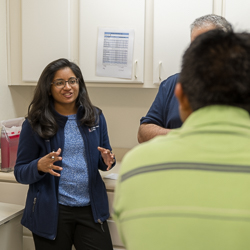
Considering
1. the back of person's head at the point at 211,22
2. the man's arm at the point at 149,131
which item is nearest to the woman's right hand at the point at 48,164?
the man's arm at the point at 149,131

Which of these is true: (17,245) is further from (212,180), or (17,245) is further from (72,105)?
(212,180)

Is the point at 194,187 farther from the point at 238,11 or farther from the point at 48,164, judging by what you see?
the point at 238,11

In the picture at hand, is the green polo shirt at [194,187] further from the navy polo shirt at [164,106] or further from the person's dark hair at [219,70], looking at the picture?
the navy polo shirt at [164,106]

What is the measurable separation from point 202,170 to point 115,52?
1.84 metres

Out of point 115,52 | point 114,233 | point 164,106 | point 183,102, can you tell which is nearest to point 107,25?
point 115,52

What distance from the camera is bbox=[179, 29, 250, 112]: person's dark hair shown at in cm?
59

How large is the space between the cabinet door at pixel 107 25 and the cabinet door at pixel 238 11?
0.52 m

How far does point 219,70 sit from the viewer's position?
0.59m

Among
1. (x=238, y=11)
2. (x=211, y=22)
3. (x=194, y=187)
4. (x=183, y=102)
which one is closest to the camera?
(x=194, y=187)

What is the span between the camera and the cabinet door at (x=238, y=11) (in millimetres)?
2066

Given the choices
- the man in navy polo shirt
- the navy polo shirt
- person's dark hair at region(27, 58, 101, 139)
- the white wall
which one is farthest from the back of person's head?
the white wall

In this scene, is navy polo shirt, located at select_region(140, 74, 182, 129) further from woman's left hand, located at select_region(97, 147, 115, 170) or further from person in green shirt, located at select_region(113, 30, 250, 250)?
person in green shirt, located at select_region(113, 30, 250, 250)

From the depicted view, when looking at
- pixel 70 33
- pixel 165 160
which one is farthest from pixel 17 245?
pixel 165 160

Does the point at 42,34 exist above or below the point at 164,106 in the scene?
above
